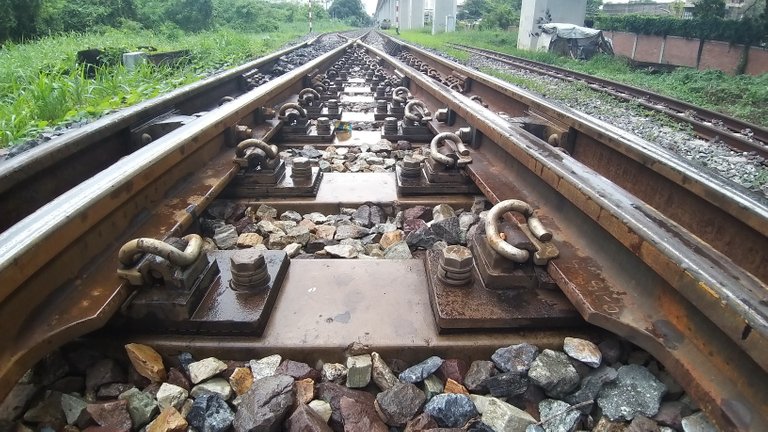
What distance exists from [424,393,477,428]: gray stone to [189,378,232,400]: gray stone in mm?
483

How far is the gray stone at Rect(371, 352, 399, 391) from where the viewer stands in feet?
3.87

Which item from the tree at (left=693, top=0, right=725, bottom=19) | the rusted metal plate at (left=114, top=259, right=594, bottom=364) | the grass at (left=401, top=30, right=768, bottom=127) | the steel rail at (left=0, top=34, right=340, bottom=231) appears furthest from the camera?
the tree at (left=693, top=0, right=725, bottom=19)

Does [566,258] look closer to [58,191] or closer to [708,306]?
[708,306]

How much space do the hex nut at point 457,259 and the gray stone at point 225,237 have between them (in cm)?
94

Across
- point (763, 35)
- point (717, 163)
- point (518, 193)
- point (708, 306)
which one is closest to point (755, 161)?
point (717, 163)

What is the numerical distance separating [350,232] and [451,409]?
3.45 ft

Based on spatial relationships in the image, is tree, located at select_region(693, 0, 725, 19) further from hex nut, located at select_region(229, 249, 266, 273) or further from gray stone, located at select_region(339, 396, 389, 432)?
gray stone, located at select_region(339, 396, 389, 432)

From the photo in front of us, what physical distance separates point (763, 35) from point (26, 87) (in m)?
18.5

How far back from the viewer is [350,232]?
204 cm

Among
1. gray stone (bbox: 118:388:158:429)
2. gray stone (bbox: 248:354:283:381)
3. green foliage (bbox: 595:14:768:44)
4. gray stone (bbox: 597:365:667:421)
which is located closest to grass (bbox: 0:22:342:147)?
gray stone (bbox: 118:388:158:429)

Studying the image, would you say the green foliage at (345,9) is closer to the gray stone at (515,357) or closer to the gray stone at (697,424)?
the gray stone at (515,357)

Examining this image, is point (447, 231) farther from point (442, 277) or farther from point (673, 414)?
point (673, 414)

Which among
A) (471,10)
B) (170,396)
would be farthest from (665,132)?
(471,10)

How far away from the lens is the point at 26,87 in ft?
13.8
